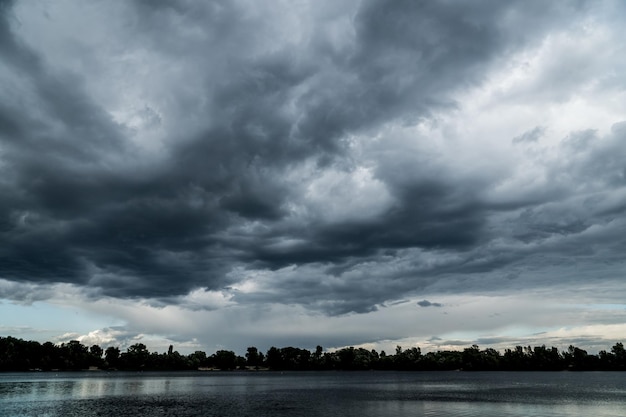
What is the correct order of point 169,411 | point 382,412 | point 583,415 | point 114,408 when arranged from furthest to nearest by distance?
1. point 114,408
2. point 169,411
3. point 382,412
4. point 583,415

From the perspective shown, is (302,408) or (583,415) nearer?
(583,415)

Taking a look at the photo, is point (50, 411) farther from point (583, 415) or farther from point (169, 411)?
point (583, 415)

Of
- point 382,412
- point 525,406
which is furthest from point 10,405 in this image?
point 525,406

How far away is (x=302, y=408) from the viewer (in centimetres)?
8175

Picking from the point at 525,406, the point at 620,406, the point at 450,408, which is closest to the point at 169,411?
the point at 450,408

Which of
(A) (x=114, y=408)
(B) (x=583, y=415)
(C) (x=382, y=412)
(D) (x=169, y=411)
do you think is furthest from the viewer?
(A) (x=114, y=408)

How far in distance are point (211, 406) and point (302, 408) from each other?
18.6 metres

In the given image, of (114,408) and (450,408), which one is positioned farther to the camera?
(114,408)

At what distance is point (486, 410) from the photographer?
7325 centimetres

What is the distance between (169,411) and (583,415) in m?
65.6

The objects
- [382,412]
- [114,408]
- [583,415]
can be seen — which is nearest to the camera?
[583,415]

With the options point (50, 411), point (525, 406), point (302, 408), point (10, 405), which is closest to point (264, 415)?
point (302, 408)

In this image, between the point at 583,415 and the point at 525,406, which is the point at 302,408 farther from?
the point at 583,415

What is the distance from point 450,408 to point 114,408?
197 ft
